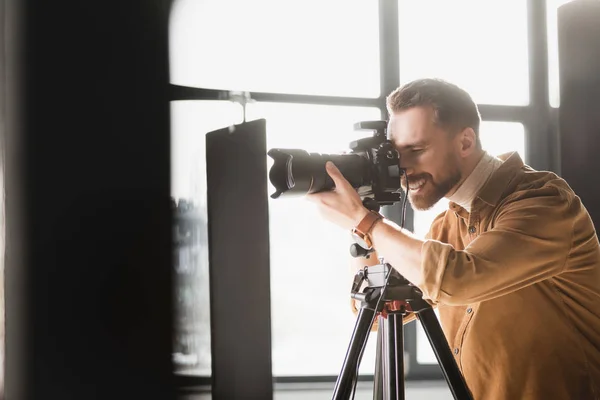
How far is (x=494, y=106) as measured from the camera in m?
2.44

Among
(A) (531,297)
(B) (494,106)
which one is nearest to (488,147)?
(B) (494,106)

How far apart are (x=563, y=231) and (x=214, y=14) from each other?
1.12 meters

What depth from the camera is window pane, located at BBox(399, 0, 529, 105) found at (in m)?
2.39

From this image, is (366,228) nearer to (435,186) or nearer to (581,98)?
(435,186)

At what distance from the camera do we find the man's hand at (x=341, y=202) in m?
1.22

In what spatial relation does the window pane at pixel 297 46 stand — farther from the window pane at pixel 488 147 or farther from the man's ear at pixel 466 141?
the man's ear at pixel 466 141

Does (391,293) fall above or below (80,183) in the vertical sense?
below

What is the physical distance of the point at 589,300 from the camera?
132cm

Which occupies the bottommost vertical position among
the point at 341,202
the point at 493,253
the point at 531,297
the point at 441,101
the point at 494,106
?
the point at 531,297

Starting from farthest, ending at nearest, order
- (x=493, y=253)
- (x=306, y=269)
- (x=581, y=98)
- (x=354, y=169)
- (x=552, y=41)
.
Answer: (x=552, y=41)
(x=581, y=98)
(x=306, y=269)
(x=354, y=169)
(x=493, y=253)

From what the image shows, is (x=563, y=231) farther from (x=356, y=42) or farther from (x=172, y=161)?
(x=356, y=42)

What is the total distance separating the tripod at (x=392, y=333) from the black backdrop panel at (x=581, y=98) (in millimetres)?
1415

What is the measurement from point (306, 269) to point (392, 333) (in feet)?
3.21

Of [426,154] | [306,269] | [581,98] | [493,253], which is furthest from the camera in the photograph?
[581,98]
